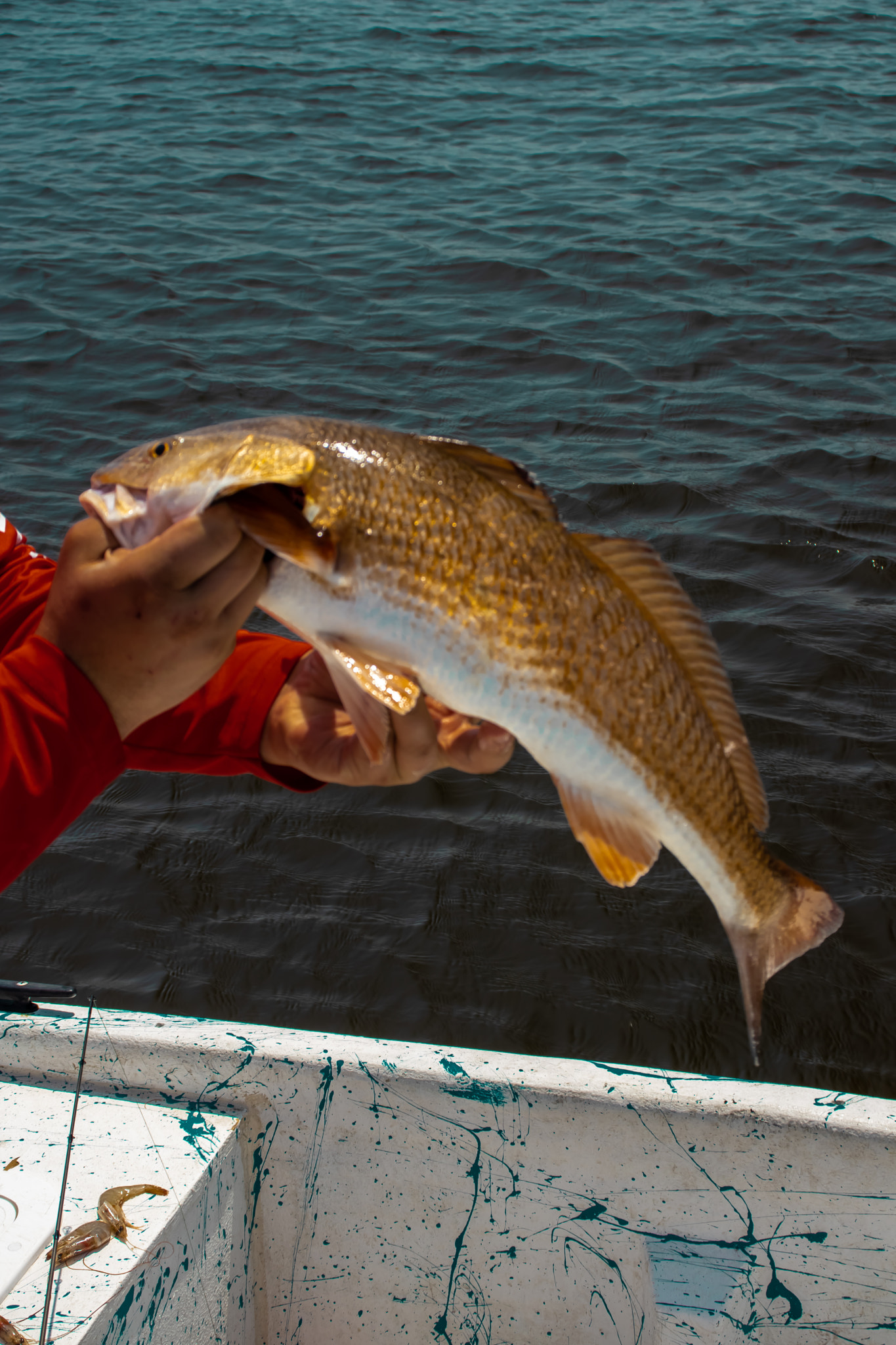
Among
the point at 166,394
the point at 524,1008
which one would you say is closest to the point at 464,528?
the point at 524,1008

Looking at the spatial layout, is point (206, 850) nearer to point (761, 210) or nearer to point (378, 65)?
point (761, 210)

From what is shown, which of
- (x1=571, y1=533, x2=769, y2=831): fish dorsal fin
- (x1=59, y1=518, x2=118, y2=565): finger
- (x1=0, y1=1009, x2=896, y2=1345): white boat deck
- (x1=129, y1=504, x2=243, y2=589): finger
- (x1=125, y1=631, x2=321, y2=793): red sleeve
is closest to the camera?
(x1=129, y1=504, x2=243, y2=589): finger

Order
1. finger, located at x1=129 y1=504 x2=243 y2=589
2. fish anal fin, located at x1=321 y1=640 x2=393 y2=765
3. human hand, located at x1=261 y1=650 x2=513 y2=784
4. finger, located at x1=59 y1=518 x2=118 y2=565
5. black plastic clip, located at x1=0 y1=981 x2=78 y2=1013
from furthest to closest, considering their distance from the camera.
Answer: black plastic clip, located at x1=0 y1=981 x2=78 y2=1013
human hand, located at x1=261 y1=650 x2=513 y2=784
fish anal fin, located at x1=321 y1=640 x2=393 y2=765
finger, located at x1=59 y1=518 x2=118 y2=565
finger, located at x1=129 y1=504 x2=243 y2=589

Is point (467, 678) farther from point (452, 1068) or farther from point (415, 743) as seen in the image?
point (452, 1068)

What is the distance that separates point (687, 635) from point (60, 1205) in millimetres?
1755

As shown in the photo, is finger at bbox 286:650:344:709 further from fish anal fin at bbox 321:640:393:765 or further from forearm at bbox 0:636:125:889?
forearm at bbox 0:636:125:889

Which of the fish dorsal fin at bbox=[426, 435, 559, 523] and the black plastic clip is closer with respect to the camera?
the fish dorsal fin at bbox=[426, 435, 559, 523]

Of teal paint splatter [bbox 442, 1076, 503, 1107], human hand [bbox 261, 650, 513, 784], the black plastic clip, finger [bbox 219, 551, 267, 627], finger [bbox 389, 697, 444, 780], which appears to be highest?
finger [bbox 219, 551, 267, 627]

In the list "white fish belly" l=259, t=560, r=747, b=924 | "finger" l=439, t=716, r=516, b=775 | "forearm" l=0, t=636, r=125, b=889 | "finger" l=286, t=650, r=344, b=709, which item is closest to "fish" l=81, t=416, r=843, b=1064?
"white fish belly" l=259, t=560, r=747, b=924

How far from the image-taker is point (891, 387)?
27.8ft

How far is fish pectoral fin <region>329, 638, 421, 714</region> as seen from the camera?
6.75 feet

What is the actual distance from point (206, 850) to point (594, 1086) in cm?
283

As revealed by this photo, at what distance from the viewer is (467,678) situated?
6.98ft

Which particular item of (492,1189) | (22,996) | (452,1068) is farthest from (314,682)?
(492,1189)
